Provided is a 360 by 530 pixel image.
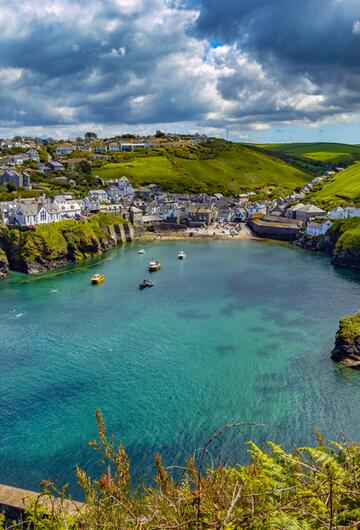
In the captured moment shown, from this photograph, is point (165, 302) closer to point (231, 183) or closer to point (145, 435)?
point (145, 435)

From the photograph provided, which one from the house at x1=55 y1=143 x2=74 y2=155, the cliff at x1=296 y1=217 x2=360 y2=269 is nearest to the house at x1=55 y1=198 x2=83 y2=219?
the cliff at x1=296 y1=217 x2=360 y2=269

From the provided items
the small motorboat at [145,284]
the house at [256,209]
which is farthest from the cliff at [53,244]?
the house at [256,209]

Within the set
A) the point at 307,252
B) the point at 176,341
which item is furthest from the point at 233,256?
the point at 176,341

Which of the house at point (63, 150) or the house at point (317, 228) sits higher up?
the house at point (63, 150)

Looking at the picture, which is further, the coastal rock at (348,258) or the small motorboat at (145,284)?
the coastal rock at (348,258)

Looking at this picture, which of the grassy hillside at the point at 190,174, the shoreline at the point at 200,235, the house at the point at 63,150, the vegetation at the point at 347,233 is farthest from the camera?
the house at the point at 63,150

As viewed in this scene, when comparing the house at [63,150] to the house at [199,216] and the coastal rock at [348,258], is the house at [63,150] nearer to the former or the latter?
the house at [199,216]

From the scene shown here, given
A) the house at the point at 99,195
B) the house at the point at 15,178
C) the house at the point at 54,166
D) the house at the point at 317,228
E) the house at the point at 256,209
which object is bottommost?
the house at the point at 317,228
